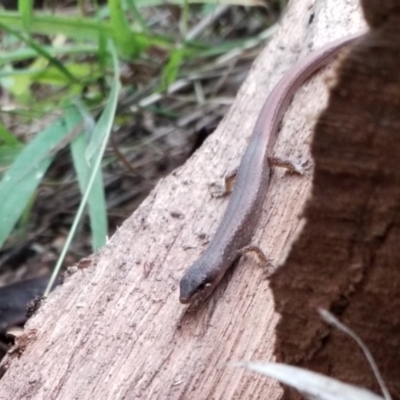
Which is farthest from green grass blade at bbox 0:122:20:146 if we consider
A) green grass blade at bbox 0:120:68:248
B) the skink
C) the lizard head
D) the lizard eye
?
the lizard eye

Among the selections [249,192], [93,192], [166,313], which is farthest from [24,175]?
[166,313]

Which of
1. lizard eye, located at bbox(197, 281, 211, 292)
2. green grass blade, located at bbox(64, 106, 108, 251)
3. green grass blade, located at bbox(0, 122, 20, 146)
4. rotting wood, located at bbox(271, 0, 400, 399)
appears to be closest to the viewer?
rotting wood, located at bbox(271, 0, 400, 399)

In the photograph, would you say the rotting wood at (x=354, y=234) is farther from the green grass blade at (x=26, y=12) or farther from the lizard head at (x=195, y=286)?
the green grass blade at (x=26, y=12)

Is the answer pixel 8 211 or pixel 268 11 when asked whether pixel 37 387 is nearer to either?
pixel 8 211

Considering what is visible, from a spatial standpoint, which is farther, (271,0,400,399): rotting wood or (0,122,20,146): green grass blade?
(0,122,20,146): green grass blade

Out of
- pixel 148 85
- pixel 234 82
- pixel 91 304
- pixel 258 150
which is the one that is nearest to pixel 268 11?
pixel 234 82

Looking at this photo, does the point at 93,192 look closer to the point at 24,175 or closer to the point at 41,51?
the point at 24,175

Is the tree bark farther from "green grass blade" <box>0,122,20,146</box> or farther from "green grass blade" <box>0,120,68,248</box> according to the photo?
"green grass blade" <box>0,122,20,146</box>
